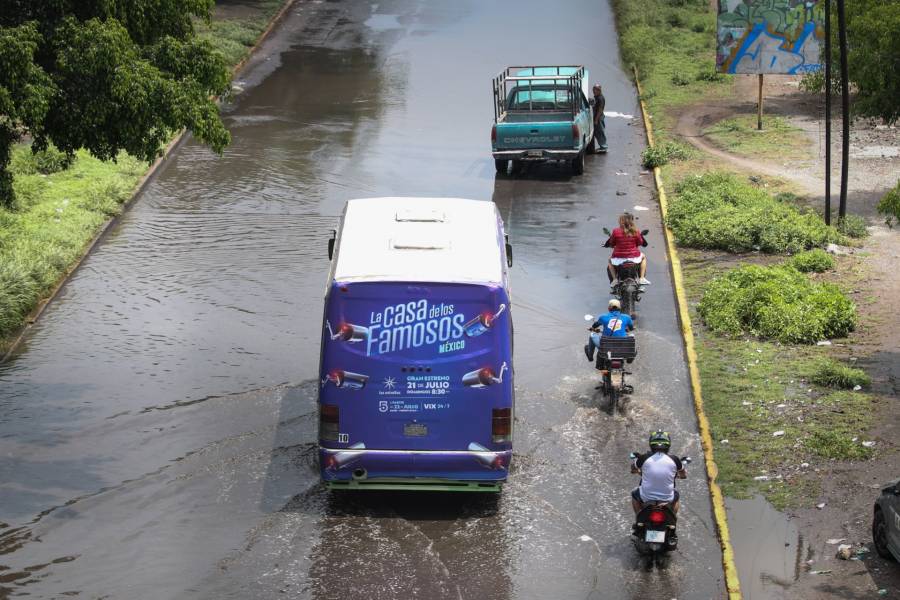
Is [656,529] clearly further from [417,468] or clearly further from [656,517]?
[417,468]

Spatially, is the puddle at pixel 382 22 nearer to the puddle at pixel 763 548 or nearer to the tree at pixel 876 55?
the tree at pixel 876 55

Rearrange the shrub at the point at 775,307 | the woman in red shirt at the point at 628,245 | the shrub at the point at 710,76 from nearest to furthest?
the shrub at the point at 775,307, the woman in red shirt at the point at 628,245, the shrub at the point at 710,76

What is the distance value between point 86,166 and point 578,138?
10.9 meters

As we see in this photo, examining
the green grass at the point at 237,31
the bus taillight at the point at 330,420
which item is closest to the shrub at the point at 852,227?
the bus taillight at the point at 330,420

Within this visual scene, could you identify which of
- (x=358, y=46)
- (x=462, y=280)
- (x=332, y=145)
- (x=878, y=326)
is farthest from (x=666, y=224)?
(x=358, y=46)

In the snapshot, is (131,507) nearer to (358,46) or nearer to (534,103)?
(534,103)

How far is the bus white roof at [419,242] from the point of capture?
12844 mm

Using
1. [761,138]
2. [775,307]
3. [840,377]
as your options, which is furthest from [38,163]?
[840,377]

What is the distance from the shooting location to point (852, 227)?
23.6m

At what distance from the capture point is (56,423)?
1561cm

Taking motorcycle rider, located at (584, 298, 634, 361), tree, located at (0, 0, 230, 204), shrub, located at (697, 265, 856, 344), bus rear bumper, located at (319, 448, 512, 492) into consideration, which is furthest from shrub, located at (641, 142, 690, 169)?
bus rear bumper, located at (319, 448, 512, 492)

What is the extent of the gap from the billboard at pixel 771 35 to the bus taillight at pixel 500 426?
21.3m

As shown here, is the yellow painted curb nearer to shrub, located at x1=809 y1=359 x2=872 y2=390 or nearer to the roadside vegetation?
the roadside vegetation

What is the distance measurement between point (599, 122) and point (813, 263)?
1042 cm
